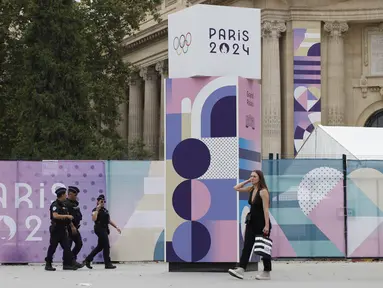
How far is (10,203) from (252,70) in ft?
23.2

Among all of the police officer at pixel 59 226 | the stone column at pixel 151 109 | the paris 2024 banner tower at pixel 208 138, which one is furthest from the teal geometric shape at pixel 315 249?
the stone column at pixel 151 109

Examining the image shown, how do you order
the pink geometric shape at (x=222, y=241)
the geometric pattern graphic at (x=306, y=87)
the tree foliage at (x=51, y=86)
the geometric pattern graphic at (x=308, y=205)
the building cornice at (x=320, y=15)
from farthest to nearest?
the building cornice at (x=320, y=15) < the geometric pattern graphic at (x=306, y=87) < the tree foliage at (x=51, y=86) < the geometric pattern graphic at (x=308, y=205) < the pink geometric shape at (x=222, y=241)

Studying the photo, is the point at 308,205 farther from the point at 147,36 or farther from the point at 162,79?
the point at 147,36

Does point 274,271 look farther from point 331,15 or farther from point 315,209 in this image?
point 331,15

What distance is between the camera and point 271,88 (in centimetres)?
4500

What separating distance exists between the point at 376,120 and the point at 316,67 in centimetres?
535

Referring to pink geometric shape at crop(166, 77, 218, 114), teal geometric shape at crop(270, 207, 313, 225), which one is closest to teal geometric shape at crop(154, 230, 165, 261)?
teal geometric shape at crop(270, 207, 313, 225)

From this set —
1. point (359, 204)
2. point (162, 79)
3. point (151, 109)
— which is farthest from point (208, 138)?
point (151, 109)

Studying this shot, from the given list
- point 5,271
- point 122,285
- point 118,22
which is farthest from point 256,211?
point 118,22

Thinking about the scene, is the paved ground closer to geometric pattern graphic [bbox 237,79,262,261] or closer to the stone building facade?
geometric pattern graphic [bbox 237,79,262,261]

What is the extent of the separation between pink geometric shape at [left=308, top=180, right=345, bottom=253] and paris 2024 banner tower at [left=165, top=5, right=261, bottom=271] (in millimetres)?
5484

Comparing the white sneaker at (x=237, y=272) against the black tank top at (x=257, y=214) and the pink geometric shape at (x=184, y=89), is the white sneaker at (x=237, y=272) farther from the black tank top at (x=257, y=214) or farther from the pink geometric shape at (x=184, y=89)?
the pink geometric shape at (x=184, y=89)

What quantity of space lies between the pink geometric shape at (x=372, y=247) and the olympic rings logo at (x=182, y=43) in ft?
24.9

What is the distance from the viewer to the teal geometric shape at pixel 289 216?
21.3 metres
